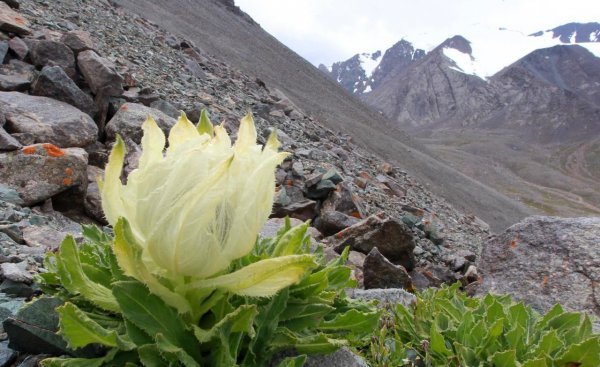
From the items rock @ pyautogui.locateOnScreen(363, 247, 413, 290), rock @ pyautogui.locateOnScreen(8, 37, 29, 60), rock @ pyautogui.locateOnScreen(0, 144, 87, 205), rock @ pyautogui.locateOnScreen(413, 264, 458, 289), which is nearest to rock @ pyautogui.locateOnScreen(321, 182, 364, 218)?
rock @ pyautogui.locateOnScreen(413, 264, 458, 289)

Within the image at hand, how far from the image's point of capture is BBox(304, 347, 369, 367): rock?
100 inches

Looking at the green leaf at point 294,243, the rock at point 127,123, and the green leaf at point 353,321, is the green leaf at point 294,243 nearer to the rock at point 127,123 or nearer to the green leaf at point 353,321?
the green leaf at point 353,321

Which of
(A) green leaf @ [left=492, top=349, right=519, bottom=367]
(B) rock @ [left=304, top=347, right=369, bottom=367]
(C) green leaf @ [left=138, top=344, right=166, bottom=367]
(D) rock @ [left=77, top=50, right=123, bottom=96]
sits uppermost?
(A) green leaf @ [left=492, top=349, right=519, bottom=367]

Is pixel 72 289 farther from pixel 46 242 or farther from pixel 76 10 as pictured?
pixel 76 10

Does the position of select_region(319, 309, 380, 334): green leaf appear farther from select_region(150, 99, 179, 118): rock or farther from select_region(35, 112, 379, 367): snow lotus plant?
select_region(150, 99, 179, 118): rock

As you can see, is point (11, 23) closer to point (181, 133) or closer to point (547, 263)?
point (181, 133)

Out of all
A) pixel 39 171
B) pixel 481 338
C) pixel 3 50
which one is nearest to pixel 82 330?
pixel 481 338

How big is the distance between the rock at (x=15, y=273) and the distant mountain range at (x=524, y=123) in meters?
98.3

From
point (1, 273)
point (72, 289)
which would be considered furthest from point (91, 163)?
point (72, 289)

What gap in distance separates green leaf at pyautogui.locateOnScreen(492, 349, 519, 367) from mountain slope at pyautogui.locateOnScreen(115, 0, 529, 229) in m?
29.5

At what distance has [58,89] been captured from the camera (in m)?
7.96

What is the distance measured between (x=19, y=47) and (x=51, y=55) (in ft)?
2.23

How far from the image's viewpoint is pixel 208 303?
2.15m

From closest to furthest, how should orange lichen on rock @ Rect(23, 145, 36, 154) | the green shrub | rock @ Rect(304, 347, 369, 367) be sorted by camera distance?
the green shrub, rock @ Rect(304, 347, 369, 367), orange lichen on rock @ Rect(23, 145, 36, 154)
